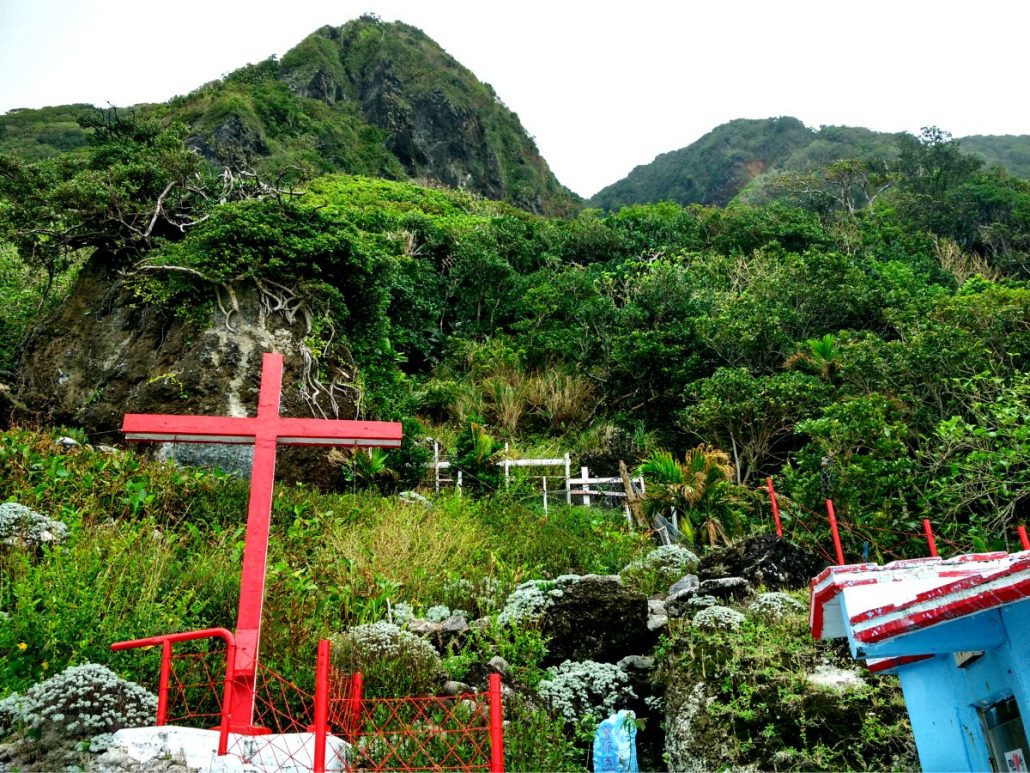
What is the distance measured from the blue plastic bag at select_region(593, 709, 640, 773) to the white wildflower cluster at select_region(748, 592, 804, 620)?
1748mm

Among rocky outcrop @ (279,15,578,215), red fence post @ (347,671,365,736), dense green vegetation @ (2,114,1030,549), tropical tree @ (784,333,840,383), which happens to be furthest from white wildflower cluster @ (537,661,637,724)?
rocky outcrop @ (279,15,578,215)

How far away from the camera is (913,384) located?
45.2ft

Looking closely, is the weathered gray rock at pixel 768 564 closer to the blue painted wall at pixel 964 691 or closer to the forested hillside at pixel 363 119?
the blue painted wall at pixel 964 691

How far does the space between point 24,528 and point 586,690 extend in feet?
17.4

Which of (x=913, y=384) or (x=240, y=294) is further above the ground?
(x=240, y=294)

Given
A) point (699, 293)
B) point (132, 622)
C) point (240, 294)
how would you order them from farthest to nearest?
1. point (699, 293)
2. point (240, 294)
3. point (132, 622)

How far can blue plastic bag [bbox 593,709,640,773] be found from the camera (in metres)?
6.14

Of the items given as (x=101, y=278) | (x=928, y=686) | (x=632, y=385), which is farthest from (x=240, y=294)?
(x=928, y=686)

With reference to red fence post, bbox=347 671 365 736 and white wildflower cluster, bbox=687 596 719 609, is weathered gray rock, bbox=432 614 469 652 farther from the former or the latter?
white wildflower cluster, bbox=687 596 719 609

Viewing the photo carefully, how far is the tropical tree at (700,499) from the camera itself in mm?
12336

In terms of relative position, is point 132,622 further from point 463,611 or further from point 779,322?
point 779,322

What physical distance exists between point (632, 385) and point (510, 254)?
25.2 ft

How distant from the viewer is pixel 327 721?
4887 mm

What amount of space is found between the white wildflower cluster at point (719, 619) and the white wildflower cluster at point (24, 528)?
19.7ft
